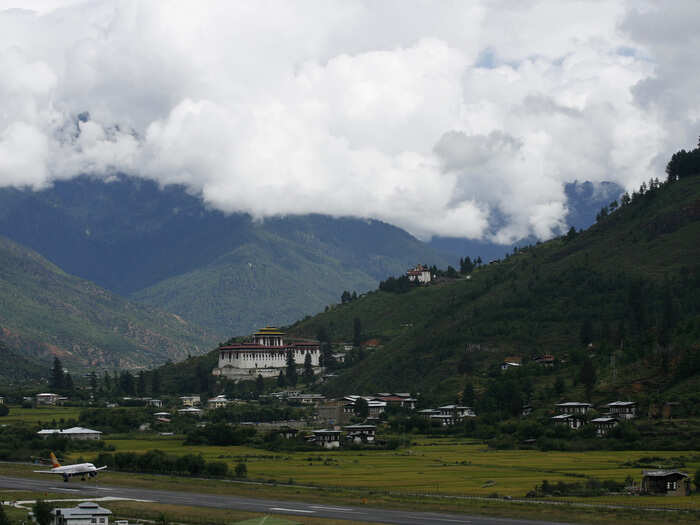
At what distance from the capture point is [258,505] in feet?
337

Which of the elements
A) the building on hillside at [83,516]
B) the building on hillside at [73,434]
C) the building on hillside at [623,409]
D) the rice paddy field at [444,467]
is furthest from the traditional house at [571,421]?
the building on hillside at [83,516]

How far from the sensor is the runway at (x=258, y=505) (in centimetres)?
9244

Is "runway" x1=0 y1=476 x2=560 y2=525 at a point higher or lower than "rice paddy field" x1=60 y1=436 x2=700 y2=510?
lower

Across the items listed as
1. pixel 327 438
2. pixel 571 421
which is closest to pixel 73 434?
pixel 327 438

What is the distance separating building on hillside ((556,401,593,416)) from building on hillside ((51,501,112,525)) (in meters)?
92.2

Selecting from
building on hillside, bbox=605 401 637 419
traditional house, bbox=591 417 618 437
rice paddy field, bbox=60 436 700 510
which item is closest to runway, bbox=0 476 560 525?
rice paddy field, bbox=60 436 700 510

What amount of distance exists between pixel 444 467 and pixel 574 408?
45009mm

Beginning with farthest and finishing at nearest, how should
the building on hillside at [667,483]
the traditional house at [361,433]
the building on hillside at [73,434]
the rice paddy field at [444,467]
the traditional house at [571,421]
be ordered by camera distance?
the building on hillside at [73,434], the traditional house at [361,433], the traditional house at [571,421], the rice paddy field at [444,467], the building on hillside at [667,483]

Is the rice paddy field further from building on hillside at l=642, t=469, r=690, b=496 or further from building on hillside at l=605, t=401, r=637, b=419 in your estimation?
building on hillside at l=605, t=401, r=637, b=419

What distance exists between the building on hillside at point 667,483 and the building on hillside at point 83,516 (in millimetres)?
49223

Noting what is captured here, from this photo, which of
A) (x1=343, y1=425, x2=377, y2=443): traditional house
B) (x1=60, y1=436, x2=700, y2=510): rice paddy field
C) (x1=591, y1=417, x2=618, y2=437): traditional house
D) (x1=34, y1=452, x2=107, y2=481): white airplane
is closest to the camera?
(x1=60, y1=436, x2=700, y2=510): rice paddy field

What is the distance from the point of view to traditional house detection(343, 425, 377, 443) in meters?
166

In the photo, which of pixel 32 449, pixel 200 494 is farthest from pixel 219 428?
pixel 200 494

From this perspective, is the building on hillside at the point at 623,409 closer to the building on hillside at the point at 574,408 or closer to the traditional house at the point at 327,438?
the building on hillside at the point at 574,408
